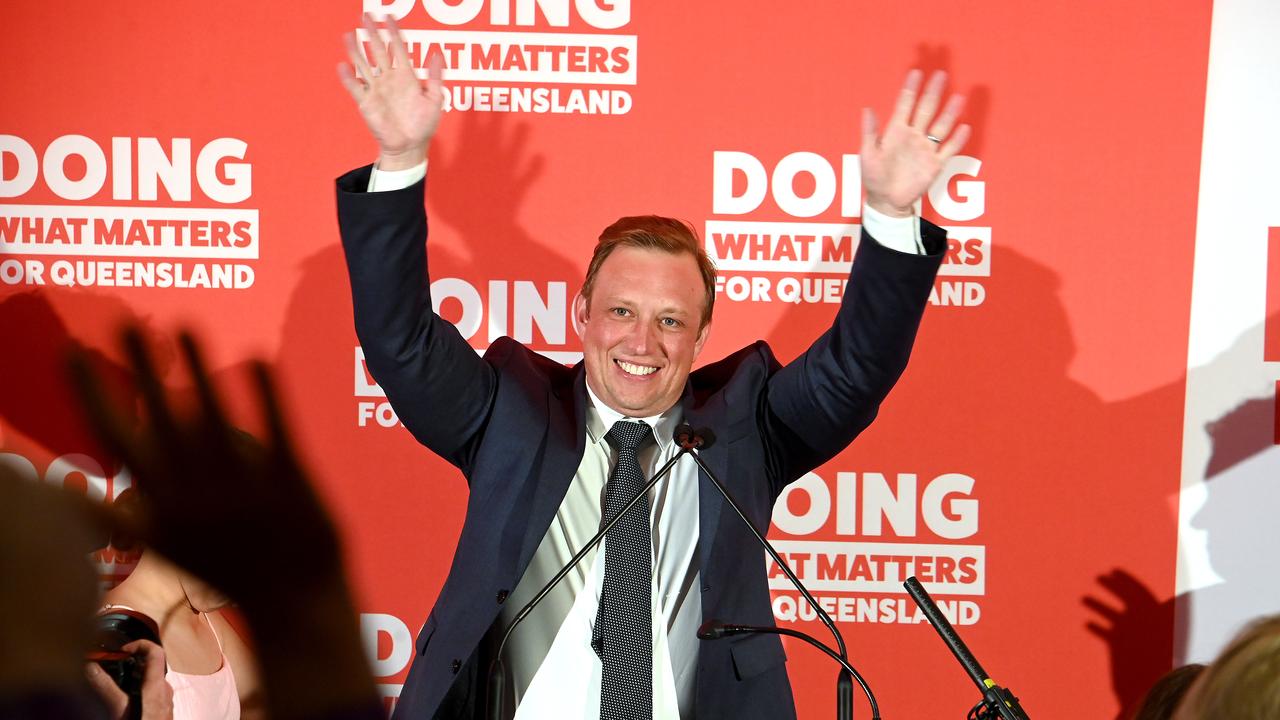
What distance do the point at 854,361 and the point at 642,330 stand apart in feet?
1.28

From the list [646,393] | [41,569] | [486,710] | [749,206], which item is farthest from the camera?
[749,206]

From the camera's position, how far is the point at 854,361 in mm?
2188

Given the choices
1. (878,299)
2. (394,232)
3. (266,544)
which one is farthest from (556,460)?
(266,544)

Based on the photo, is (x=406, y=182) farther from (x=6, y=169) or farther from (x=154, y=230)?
(x=6, y=169)

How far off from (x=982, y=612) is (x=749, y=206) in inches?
47.6

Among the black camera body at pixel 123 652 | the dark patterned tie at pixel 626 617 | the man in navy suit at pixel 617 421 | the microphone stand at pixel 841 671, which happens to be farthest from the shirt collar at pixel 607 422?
the black camera body at pixel 123 652

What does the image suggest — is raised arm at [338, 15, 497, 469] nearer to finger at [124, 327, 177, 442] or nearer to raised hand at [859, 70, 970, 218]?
finger at [124, 327, 177, 442]

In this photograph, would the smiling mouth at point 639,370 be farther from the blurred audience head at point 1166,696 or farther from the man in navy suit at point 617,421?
the blurred audience head at point 1166,696

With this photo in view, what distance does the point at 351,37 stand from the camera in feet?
7.14

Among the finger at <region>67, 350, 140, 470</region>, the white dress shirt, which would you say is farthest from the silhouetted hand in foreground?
the finger at <region>67, 350, 140, 470</region>

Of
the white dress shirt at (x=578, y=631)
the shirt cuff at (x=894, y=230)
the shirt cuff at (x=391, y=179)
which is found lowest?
the white dress shirt at (x=578, y=631)

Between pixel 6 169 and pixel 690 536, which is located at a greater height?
pixel 6 169

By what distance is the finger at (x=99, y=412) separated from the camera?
3.36 meters

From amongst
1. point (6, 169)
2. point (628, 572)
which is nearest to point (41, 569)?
point (628, 572)
